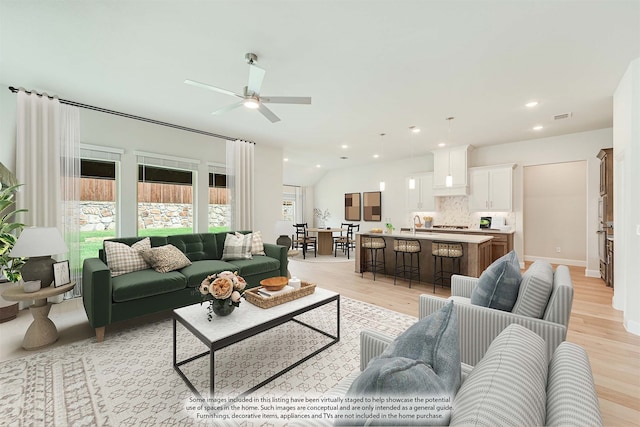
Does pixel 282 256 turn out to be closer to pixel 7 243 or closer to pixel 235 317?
pixel 235 317

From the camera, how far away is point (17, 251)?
2404mm

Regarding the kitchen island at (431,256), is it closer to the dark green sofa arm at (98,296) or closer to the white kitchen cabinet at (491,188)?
the white kitchen cabinet at (491,188)

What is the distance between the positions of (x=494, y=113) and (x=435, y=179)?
2524mm

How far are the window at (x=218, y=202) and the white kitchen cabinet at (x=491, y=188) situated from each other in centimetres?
539

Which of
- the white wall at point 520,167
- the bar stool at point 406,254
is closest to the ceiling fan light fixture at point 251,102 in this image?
the bar stool at point 406,254

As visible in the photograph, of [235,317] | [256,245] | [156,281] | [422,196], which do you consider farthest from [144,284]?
[422,196]

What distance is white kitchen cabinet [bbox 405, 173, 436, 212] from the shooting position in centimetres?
690

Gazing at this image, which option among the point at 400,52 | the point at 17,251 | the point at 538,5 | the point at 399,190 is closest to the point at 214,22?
the point at 400,52

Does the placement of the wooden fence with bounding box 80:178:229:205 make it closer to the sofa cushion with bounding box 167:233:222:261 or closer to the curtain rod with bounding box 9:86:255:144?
the curtain rod with bounding box 9:86:255:144

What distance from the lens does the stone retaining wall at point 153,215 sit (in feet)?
13.3

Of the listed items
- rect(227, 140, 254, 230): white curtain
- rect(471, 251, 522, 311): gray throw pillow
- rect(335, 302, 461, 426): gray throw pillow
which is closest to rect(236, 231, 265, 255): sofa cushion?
rect(227, 140, 254, 230): white curtain

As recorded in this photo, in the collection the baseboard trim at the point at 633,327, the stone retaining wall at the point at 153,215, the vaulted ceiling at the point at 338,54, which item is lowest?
the baseboard trim at the point at 633,327

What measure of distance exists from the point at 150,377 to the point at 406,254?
165 inches

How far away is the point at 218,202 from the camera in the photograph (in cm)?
538
